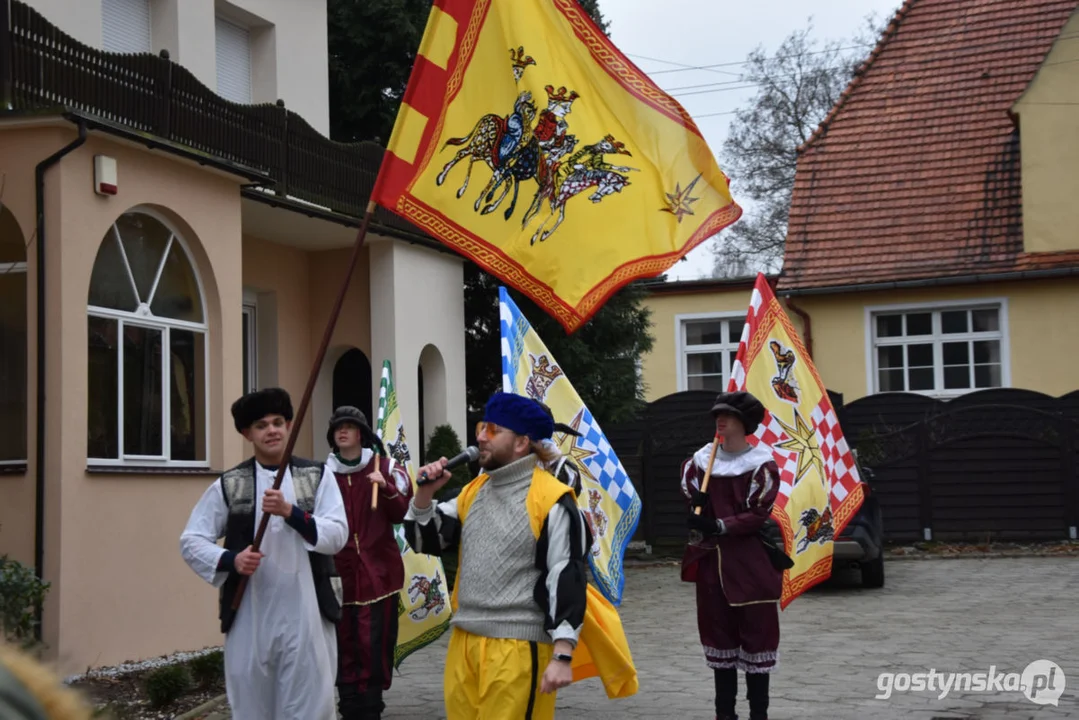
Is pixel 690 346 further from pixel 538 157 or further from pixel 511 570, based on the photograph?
pixel 511 570

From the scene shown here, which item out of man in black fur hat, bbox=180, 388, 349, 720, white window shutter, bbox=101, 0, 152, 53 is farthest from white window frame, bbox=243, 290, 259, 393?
man in black fur hat, bbox=180, 388, 349, 720

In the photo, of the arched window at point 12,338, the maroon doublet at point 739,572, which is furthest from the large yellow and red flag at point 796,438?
the arched window at point 12,338

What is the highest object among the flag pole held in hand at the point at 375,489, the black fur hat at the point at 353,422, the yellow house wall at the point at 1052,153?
the yellow house wall at the point at 1052,153

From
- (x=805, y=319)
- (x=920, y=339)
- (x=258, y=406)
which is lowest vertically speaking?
(x=258, y=406)

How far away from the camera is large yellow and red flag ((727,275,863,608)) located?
9000 mm

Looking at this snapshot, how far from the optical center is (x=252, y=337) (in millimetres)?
15727

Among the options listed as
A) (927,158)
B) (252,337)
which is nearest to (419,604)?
(252,337)

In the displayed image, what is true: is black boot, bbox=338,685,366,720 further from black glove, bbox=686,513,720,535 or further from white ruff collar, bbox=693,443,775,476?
white ruff collar, bbox=693,443,775,476

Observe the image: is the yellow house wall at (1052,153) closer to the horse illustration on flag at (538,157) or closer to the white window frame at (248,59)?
the white window frame at (248,59)

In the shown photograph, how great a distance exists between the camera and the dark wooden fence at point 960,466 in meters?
19.1

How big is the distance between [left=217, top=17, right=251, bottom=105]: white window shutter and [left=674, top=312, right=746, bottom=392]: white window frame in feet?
43.2

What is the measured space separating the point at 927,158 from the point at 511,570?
2083cm

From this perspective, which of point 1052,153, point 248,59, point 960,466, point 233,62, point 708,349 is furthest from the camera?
point 708,349

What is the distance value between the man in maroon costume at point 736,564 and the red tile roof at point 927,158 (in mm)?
15760
